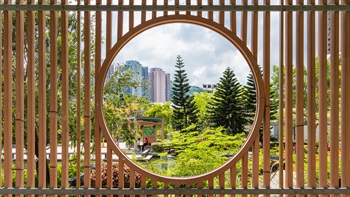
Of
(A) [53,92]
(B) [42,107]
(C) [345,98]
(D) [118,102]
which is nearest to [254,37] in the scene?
(C) [345,98]

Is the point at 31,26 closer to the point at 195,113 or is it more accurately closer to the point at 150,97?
the point at 150,97

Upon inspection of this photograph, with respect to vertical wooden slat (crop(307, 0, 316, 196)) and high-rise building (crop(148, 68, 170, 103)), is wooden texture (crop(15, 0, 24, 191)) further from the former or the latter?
high-rise building (crop(148, 68, 170, 103))

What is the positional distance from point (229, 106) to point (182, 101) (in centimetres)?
115

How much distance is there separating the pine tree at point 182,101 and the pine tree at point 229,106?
46 cm

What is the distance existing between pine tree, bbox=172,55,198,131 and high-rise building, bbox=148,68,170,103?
62 centimetres

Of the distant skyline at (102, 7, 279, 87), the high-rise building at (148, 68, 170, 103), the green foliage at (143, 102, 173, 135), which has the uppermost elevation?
the distant skyline at (102, 7, 279, 87)

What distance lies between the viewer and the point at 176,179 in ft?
7.20

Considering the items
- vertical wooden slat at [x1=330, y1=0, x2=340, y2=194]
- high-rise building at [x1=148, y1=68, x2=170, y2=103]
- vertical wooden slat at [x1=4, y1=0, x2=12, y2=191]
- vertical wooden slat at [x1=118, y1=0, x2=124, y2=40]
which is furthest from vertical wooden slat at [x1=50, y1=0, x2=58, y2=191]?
high-rise building at [x1=148, y1=68, x2=170, y2=103]

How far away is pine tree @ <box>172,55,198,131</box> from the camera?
7734mm

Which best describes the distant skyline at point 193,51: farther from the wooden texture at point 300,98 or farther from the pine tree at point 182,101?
the wooden texture at point 300,98

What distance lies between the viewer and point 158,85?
693 centimetres

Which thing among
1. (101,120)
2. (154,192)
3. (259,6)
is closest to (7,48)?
(101,120)

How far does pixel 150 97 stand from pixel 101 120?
4.24 meters

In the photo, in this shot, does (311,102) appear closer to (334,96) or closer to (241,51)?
(334,96)
